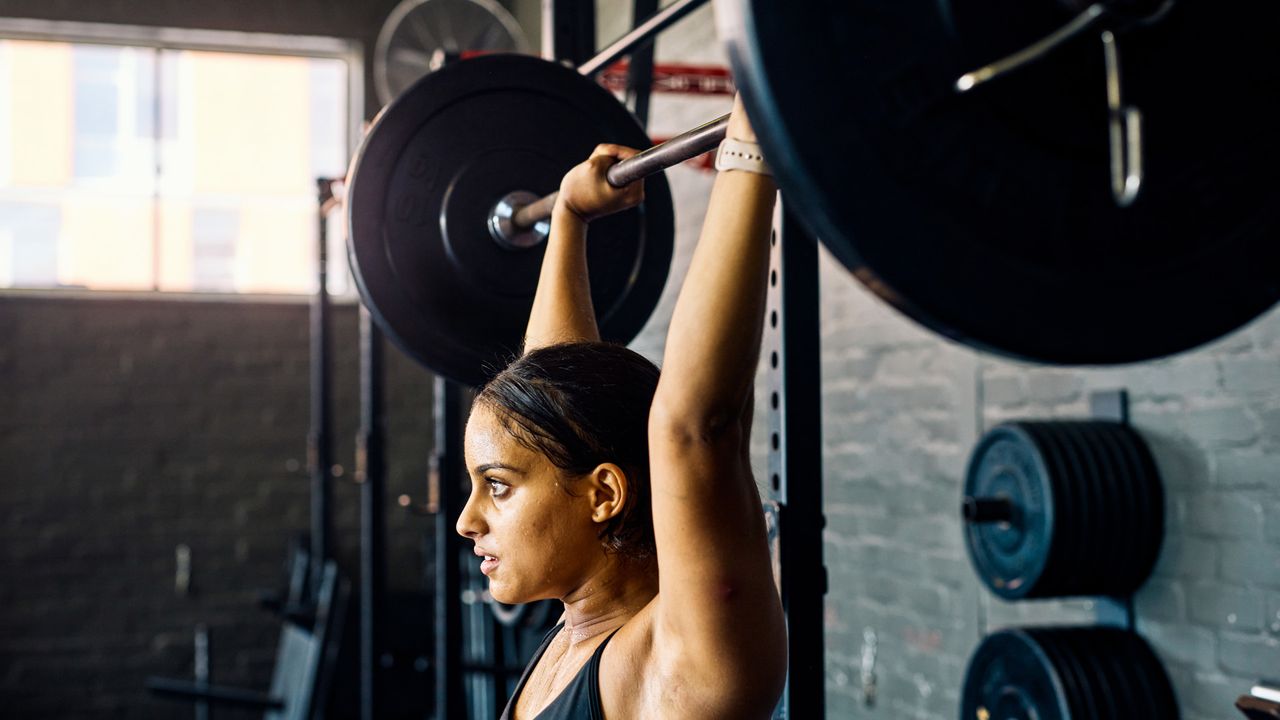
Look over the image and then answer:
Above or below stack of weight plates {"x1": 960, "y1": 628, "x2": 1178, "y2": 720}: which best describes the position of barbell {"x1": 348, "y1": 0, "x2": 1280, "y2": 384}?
above

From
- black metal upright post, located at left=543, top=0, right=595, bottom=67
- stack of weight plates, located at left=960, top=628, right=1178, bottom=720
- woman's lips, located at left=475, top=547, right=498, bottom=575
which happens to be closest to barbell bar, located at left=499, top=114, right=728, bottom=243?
woman's lips, located at left=475, top=547, right=498, bottom=575

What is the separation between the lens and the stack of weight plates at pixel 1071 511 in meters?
1.88

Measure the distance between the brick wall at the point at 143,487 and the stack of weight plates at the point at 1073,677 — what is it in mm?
3343

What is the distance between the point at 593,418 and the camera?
896 millimetres

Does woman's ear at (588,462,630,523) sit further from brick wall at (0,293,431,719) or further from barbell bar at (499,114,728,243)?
brick wall at (0,293,431,719)

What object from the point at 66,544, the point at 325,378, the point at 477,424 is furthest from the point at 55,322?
the point at 477,424

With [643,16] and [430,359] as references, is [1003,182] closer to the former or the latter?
[430,359]

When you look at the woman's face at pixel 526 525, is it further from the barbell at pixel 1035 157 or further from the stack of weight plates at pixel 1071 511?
the stack of weight plates at pixel 1071 511

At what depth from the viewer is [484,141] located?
1.40m

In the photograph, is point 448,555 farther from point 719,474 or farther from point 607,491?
point 719,474

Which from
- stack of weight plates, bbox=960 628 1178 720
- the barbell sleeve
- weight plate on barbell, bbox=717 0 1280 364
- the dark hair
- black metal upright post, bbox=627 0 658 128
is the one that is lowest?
stack of weight plates, bbox=960 628 1178 720

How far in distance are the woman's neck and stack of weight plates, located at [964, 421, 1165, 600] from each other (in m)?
1.17

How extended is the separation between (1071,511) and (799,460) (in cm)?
92

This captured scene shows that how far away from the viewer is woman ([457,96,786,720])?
689 mm
